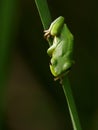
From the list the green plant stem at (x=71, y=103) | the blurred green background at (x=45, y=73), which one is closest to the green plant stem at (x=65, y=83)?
the green plant stem at (x=71, y=103)

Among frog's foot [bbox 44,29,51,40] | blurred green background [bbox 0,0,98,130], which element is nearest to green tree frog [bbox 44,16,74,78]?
frog's foot [bbox 44,29,51,40]

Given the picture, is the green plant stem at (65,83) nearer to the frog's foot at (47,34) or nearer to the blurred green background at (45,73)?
the frog's foot at (47,34)

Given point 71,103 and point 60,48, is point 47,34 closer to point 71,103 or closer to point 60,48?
point 60,48

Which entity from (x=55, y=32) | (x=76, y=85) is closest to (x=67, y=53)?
(x=55, y=32)

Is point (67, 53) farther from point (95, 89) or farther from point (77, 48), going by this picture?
point (77, 48)

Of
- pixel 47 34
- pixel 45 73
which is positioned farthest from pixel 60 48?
pixel 45 73
